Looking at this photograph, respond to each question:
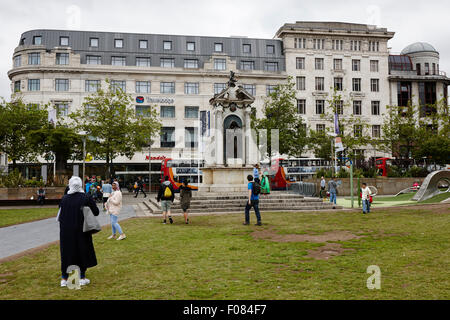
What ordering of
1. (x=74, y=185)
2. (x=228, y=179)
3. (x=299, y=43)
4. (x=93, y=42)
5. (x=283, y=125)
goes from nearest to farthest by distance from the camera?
(x=74, y=185)
(x=228, y=179)
(x=283, y=125)
(x=93, y=42)
(x=299, y=43)

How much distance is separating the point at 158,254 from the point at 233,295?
371cm

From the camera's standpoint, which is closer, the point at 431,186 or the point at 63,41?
the point at 431,186

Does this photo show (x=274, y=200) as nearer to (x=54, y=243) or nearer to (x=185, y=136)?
(x=54, y=243)

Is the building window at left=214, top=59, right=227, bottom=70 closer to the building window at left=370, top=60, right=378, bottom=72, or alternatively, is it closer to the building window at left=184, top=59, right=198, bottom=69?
the building window at left=184, top=59, right=198, bottom=69

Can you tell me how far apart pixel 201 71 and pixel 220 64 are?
335 centimetres

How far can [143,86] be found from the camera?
181 feet

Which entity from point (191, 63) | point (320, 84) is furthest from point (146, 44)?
point (320, 84)

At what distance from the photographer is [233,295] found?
5.66m

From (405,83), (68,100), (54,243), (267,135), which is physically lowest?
(54,243)

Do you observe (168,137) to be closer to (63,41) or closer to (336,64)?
(63,41)

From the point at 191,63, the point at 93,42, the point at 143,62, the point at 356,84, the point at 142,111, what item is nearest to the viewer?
the point at 142,111

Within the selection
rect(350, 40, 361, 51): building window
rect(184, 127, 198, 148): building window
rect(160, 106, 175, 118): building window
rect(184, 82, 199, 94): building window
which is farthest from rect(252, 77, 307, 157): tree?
rect(350, 40, 361, 51): building window

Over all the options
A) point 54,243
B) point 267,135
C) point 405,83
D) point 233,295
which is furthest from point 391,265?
point 405,83
